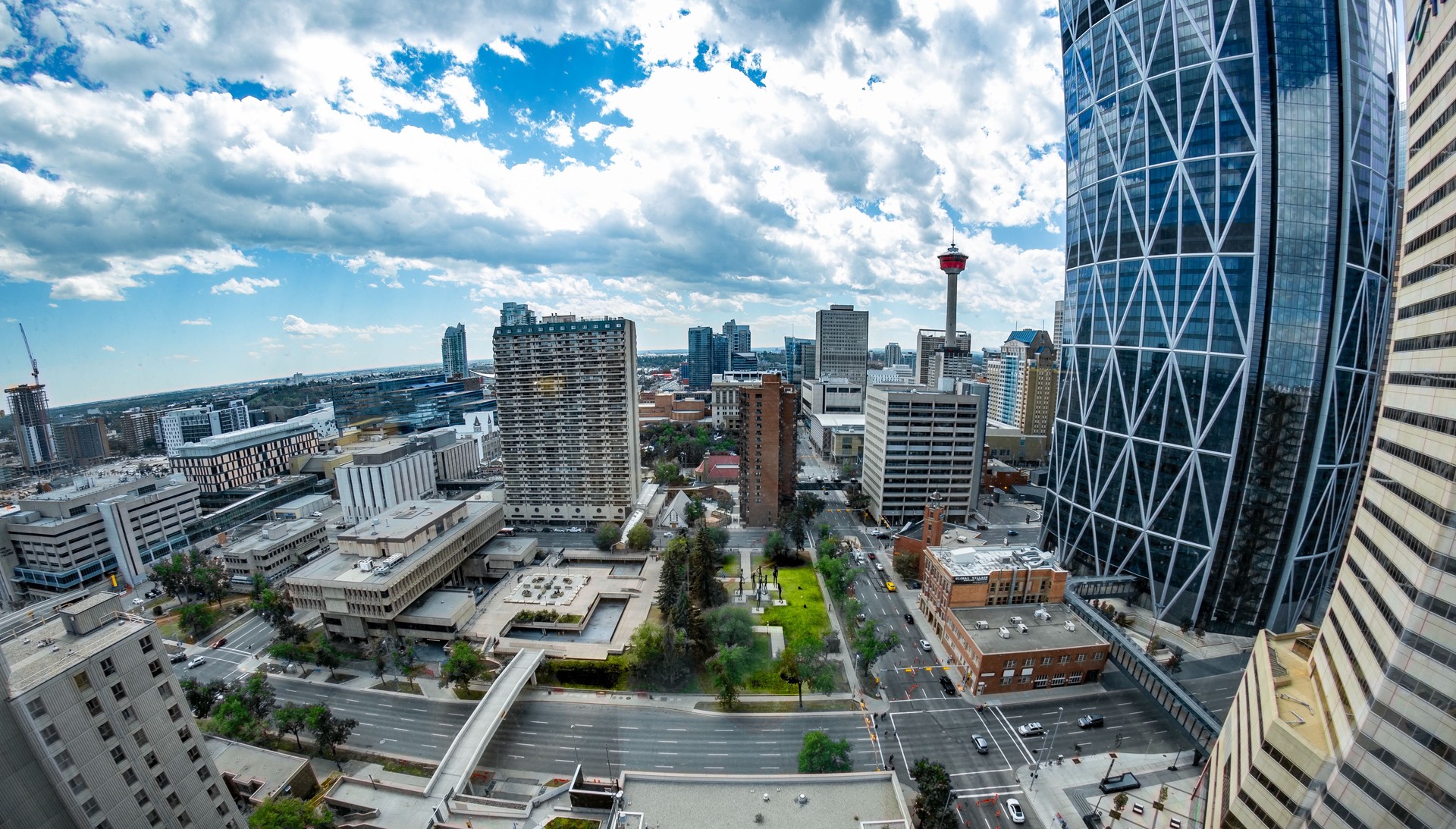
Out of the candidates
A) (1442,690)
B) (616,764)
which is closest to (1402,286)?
(1442,690)

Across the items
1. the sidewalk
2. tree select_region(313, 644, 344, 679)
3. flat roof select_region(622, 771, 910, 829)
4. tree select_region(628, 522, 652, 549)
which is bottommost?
the sidewalk

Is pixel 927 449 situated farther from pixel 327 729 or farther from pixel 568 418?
pixel 327 729

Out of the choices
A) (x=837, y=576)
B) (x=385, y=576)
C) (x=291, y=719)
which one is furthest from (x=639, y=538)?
(x=291, y=719)

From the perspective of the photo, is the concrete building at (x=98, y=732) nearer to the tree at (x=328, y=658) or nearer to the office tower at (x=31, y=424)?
the tree at (x=328, y=658)

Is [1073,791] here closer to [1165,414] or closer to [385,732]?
[1165,414]

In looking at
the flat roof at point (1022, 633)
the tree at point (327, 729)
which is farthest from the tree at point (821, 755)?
the tree at point (327, 729)

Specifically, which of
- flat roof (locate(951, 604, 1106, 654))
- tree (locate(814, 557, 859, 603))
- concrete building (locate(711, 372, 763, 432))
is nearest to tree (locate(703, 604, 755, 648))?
tree (locate(814, 557, 859, 603))

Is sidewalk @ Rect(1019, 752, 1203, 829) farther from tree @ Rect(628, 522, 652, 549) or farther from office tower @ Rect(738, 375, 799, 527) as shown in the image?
tree @ Rect(628, 522, 652, 549)
